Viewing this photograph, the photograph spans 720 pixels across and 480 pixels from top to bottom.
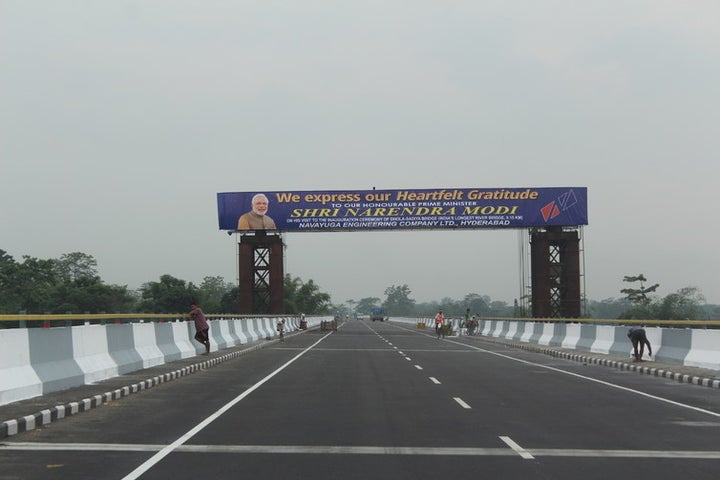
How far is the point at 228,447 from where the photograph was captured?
32.5ft

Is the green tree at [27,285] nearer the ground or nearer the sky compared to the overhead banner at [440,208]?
nearer the ground

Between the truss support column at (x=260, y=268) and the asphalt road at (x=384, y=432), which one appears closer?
the asphalt road at (x=384, y=432)

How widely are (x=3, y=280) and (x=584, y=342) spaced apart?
87.8 metres

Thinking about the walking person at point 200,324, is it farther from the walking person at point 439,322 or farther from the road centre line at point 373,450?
the walking person at point 439,322

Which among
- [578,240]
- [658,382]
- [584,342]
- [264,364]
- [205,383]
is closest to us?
[205,383]

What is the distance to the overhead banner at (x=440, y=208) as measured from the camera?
6366 cm

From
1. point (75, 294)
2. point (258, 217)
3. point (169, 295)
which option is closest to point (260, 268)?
point (258, 217)

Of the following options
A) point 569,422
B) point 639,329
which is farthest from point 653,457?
point 639,329

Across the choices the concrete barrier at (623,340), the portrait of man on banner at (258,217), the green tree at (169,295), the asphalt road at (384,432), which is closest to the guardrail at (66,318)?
the asphalt road at (384,432)

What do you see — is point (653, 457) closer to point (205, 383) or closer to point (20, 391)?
point (20, 391)

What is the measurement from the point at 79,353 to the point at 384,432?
8.08 m

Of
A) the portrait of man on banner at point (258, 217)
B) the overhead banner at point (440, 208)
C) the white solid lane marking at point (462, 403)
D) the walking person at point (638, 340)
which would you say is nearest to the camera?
the white solid lane marking at point (462, 403)

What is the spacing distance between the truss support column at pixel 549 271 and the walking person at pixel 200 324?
1593 inches

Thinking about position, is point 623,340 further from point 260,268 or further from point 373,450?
point 260,268
